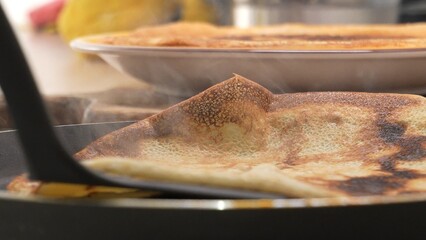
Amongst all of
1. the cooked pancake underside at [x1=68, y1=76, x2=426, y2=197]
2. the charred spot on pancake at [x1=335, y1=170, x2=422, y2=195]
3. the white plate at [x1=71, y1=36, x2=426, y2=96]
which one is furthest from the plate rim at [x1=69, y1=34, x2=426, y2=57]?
the charred spot on pancake at [x1=335, y1=170, x2=422, y2=195]

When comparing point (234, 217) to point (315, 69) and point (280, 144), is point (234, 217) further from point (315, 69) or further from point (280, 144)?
point (315, 69)

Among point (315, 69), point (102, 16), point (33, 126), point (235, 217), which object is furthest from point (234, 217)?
point (102, 16)

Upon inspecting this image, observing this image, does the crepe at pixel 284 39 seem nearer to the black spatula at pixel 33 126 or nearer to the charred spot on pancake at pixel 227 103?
the charred spot on pancake at pixel 227 103

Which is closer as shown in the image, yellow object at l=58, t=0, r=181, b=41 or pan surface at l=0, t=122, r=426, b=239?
pan surface at l=0, t=122, r=426, b=239

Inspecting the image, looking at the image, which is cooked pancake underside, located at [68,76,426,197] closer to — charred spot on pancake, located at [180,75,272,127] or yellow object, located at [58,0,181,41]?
charred spot on pancake, located at [180,75,272,127]

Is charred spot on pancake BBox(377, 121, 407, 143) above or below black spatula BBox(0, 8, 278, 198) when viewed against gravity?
below

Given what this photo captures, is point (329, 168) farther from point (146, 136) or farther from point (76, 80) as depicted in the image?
point (76, 80)
